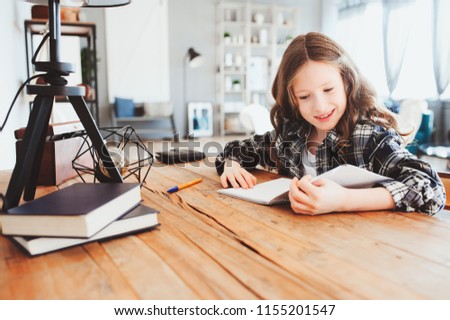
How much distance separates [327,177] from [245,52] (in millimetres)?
5661

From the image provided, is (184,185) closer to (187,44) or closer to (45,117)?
(45,117)

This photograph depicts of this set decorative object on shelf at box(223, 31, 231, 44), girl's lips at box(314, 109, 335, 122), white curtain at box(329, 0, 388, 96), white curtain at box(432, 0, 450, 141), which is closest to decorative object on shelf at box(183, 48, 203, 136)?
decorative object on shelf at box(223, 31, 231, 44)

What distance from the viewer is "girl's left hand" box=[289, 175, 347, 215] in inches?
26.0

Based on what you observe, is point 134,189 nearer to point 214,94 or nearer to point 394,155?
point 394,155

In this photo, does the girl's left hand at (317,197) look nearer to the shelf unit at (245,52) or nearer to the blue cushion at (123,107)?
the blue cushion at (123,107)

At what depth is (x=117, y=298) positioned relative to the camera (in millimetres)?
402

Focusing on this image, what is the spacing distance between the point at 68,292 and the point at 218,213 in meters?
0.33

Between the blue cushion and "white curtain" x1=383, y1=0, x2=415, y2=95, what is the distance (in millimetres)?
3674

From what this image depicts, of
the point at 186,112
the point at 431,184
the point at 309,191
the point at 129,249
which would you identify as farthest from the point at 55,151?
the point at 186,112

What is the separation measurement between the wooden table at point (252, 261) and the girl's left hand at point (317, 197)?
0.6 inches

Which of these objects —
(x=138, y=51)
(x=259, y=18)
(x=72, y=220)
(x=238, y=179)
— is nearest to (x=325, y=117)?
(x=238, y=179)

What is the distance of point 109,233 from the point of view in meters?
0.55

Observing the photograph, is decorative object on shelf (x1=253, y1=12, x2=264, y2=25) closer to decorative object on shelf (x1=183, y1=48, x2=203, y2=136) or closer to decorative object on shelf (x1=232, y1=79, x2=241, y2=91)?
decorative object on shelf (x1=232, y1=79, x2=241, y2=91)

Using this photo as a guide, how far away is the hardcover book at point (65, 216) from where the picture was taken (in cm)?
50
